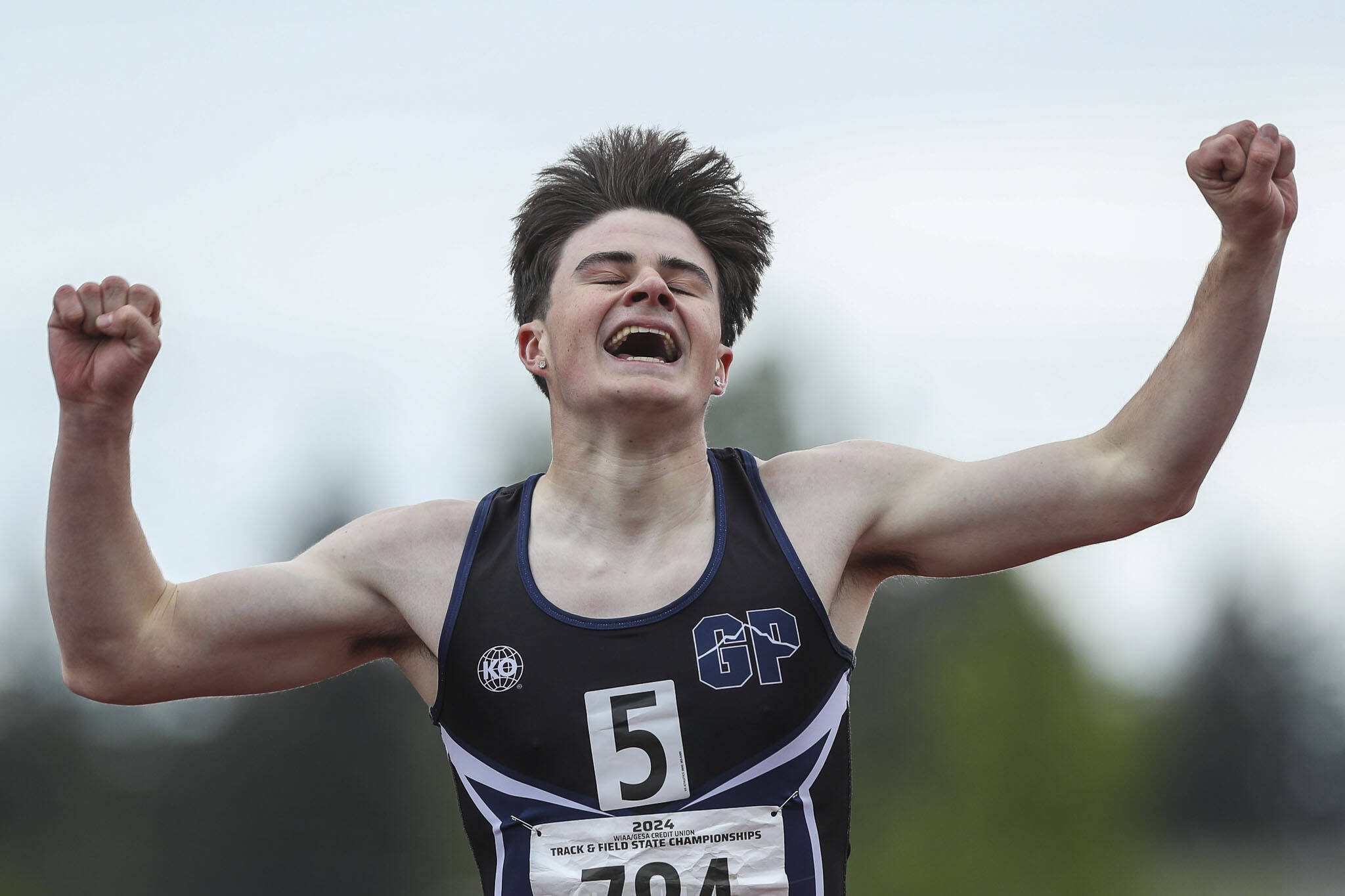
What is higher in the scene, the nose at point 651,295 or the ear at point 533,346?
the nose at point 651,295

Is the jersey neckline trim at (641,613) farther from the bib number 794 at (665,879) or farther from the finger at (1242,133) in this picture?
the finger at (1242,133)

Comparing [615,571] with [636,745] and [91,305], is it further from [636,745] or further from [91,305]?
[91,305]

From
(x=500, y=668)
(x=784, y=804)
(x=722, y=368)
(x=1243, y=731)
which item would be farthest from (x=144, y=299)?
(x=1243, y=731)

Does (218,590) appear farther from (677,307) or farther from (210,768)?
(210,768)

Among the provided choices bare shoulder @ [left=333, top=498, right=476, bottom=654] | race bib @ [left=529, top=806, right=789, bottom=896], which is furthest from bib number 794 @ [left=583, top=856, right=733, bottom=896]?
bare shoulder @ [left=333, top=498, right=476, bottom=654]

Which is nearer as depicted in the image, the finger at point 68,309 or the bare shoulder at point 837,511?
the finger at point 68,309

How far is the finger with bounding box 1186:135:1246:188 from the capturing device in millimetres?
4082

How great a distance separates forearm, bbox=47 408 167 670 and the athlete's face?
153cm

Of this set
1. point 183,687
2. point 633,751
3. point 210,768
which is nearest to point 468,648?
point 633,751

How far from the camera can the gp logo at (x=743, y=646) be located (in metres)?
4.50

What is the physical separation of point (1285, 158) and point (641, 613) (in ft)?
7.59

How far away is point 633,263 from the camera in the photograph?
536cm

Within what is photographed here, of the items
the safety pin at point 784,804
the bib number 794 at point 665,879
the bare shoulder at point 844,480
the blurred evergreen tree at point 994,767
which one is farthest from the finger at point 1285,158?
the blurred evergreen tree at point 994,767

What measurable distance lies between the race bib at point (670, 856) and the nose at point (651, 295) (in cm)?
176
